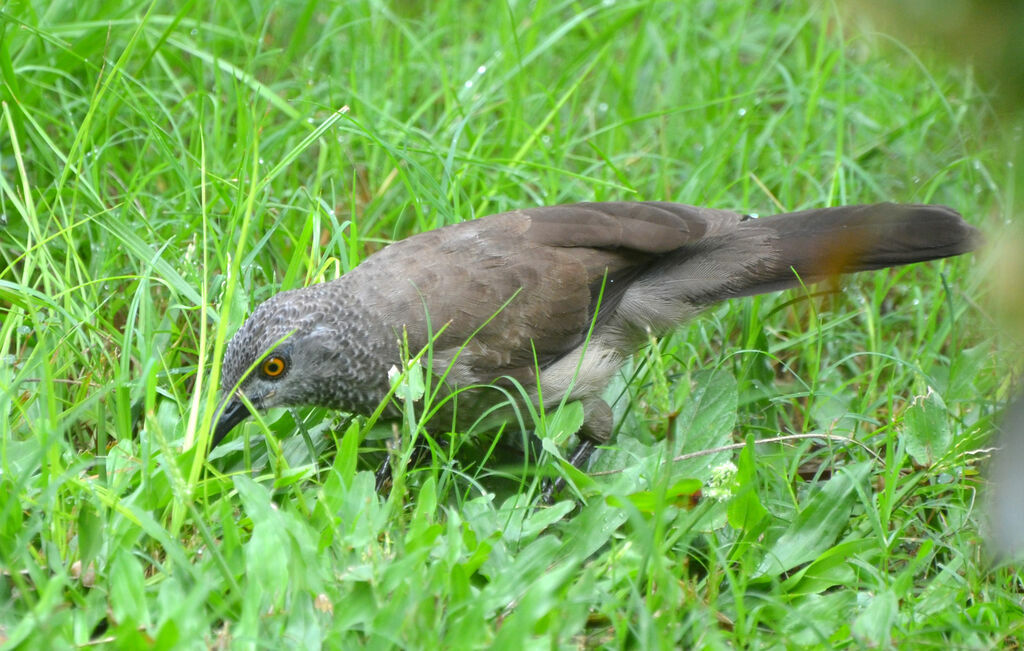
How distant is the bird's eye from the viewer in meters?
3.73

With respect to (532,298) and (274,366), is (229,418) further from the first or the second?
(532,298)

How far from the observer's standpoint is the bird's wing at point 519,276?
12.9 feet

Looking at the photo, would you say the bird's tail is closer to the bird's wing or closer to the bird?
the bird

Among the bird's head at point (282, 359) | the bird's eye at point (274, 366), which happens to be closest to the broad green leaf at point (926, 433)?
the bird's head at point (282, 359)

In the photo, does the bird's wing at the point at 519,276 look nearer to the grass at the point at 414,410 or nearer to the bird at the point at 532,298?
the bird at the point at 532,298

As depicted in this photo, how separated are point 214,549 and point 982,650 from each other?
199cm

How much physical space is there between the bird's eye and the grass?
205 millimetres

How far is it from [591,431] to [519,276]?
65 cm

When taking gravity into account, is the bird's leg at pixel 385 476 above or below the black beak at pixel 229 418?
below

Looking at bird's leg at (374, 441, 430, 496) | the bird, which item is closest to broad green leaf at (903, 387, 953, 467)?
the bird

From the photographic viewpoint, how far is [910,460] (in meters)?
3.86

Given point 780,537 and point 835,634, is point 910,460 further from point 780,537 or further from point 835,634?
point 835,634

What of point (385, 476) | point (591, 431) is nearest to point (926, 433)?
point (591, 431)

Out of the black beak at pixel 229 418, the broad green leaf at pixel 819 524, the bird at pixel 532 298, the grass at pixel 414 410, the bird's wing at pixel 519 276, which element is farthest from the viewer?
the bird's wing at pixel 519 276
